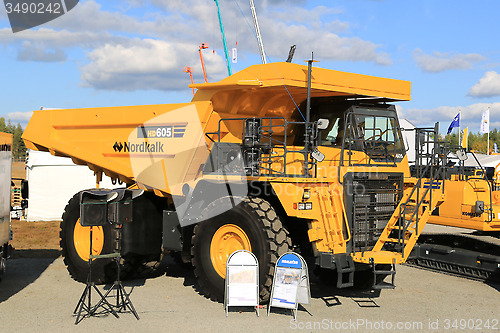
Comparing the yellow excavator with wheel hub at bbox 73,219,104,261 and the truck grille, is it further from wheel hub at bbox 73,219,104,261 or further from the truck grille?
wheel hub at bbox 73,219,104,261

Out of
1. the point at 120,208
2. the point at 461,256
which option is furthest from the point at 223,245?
the point at 461,256

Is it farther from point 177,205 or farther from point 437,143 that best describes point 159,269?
point 437,143

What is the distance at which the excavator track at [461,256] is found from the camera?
9.80 metres

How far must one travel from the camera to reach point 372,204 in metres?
7.77

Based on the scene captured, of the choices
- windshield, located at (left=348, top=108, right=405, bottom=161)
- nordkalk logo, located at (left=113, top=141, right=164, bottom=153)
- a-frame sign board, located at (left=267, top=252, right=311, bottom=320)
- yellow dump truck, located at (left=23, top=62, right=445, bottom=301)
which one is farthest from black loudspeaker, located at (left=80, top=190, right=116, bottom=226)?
windshield, located at (left=348, top=108, right=405, bottom=161)

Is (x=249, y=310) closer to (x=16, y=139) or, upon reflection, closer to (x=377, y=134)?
(x=377, y=134)

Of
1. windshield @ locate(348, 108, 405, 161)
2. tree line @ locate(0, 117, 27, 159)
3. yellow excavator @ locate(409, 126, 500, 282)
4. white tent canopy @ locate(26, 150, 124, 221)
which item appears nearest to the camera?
windshield @ locate(348, 108, 405, 161)

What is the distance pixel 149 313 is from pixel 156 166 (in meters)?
2.88

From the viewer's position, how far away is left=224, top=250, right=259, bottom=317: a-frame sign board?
7.18 meters

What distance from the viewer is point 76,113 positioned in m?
10.3

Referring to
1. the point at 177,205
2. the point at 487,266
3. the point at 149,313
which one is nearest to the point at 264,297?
the point at 149,313

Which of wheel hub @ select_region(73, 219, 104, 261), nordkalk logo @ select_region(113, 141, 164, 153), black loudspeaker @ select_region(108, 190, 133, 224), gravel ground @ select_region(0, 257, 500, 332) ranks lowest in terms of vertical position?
gravel ground @ select_region(0, 257, 500, 332)

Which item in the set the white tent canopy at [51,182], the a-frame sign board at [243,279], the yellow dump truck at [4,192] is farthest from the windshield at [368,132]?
the white tent canopy at [51,182]

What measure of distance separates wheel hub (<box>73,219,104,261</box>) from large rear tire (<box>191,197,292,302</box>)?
2.36 metres
